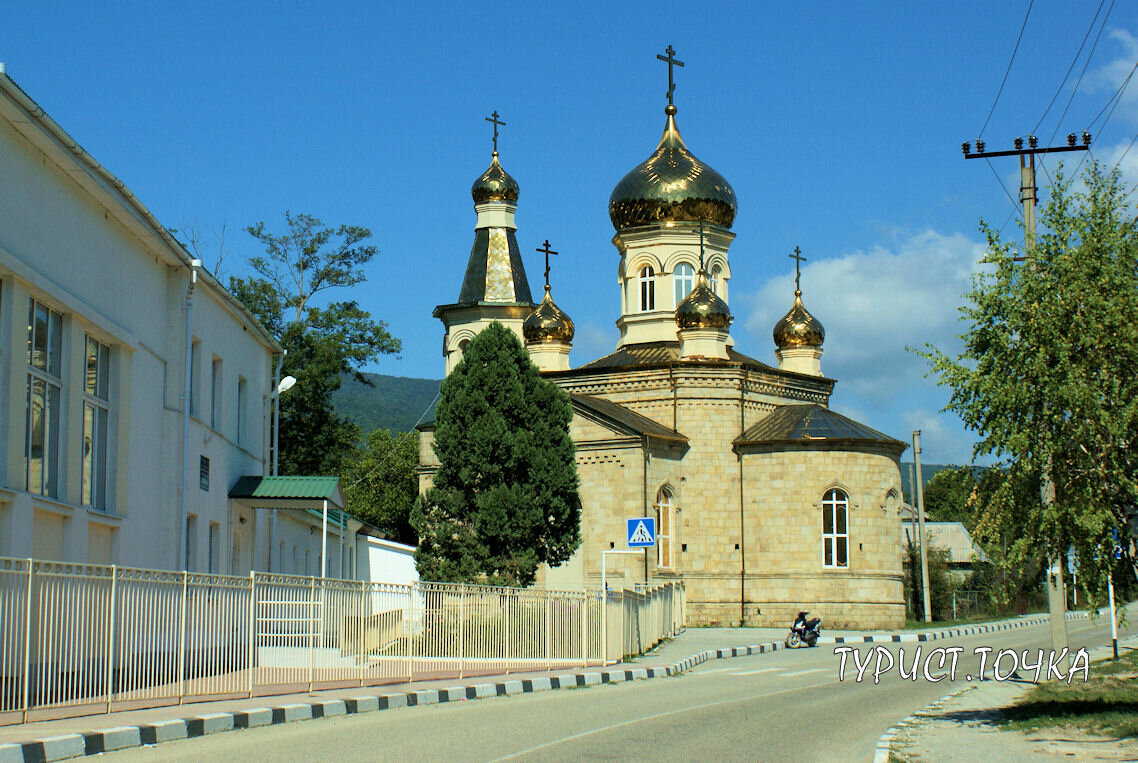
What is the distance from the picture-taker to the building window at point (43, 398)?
16469mm

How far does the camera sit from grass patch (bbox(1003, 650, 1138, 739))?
42.7 feet

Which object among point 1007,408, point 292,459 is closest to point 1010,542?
point 1007,408

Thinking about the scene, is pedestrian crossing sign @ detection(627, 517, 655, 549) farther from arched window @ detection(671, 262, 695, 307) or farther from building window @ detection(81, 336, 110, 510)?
arched window @ detection(671, 262, 695, 307)

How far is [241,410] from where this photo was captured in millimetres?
27250

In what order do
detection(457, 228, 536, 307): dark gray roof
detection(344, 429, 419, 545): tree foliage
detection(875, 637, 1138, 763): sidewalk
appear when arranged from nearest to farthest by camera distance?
detection(875, 637, 1138, 763): sidewalk
detection(457, 228, 536, 307): dark gray roof
detection(344, 429, 419, 545): tree foliage

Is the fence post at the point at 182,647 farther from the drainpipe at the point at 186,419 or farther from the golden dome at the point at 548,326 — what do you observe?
the golden dome at the point at 548,326

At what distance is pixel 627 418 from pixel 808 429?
207 inches

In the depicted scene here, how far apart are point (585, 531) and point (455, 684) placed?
21001mm

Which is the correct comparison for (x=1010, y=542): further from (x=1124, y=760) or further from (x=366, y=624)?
(x=366, y=624)

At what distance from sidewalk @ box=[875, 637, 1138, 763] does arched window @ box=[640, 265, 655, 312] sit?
29.5 metres

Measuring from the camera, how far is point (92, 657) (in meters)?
13.2

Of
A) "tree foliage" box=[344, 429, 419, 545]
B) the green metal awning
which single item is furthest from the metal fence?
"tree foliage" box=[344, 429, 419, 545]

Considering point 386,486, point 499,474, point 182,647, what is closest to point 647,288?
point 499,474

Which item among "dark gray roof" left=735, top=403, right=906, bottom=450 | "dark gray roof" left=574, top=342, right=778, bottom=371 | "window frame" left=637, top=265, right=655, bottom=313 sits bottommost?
"dark gray roof" left=735, top=403, right=906, bottom=450
